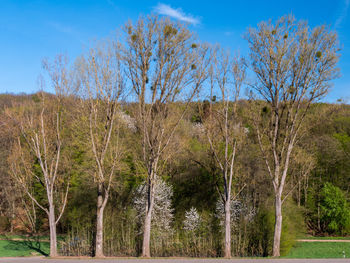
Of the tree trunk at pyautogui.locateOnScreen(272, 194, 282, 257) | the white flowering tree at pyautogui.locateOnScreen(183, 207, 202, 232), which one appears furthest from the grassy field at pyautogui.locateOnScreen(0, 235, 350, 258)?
the white flowering tree at pyautogui.locateOnScreen(183, 207, 202, 232)

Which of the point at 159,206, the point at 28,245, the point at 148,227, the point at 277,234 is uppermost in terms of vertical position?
the point at 159,206

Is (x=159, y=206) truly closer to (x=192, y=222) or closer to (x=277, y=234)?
(x=192, y=222)

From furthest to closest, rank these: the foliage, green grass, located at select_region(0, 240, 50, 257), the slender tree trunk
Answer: the foliage < green grass, located at select_region(0, 240, 50, 257) < the slender tree trunk

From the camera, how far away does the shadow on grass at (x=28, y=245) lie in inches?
749

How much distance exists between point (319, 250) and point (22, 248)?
18.9m

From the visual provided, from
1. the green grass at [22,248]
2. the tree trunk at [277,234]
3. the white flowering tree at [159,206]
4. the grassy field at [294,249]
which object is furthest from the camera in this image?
the white flowering tree at [159,206]

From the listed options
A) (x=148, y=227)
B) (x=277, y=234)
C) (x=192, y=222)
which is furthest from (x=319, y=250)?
(x=148, y=227)

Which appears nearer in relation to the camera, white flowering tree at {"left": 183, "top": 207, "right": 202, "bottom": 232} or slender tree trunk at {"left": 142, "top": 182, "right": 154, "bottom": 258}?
slender tree trunk at {"left": 142, "top": 182, "right": 154, "bottom": 258}

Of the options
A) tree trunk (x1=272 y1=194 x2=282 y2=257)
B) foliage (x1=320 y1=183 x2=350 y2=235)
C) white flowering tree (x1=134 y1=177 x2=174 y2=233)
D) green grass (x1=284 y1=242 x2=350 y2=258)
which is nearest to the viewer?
tree trunk (x1=272 y1=194 x2=282 y2=257)

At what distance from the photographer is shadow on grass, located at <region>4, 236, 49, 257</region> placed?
1902 centimetres

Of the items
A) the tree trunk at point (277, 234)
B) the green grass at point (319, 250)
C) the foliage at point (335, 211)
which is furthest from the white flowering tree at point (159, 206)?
the foliage at point (335, 211)

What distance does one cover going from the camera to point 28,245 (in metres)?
20.5

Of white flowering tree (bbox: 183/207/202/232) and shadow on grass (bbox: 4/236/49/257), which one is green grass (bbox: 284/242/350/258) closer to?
white flowering tree (bbox: 183/207/202/232)

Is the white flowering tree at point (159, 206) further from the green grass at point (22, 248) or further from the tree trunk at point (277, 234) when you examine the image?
the tree trunk at point (277, 234)
